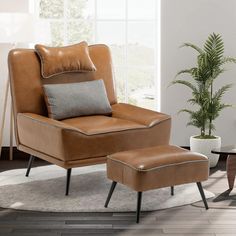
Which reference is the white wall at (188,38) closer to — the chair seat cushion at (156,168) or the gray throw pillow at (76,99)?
the gray throw pillow at (76,99)

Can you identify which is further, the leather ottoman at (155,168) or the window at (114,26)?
the window at (114,26)

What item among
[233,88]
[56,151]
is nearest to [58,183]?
[56,151]

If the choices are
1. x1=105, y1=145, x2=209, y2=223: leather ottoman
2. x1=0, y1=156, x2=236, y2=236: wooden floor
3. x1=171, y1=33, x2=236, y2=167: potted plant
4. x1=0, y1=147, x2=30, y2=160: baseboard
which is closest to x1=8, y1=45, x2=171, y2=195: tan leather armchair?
x1=105, y1=145, x2=209, y2=223: leather ottoman

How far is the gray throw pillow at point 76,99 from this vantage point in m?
5.35

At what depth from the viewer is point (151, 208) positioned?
4629 mm

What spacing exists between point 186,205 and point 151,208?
0.26 meters

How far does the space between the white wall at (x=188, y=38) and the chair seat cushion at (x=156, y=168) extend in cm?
173

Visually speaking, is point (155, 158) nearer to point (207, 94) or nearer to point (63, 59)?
point (63, 59)

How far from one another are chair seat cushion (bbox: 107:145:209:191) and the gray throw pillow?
2.98ft

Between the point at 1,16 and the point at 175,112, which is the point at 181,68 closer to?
the point at 175,112

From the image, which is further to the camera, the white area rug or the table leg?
the table leg

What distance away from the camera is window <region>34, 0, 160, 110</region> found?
6.46 metres

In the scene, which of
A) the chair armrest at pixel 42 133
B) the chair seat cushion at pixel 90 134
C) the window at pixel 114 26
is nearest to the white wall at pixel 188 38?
the window at pixel 114 26

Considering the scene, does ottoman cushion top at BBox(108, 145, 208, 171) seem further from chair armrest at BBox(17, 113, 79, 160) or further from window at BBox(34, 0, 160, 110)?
window at BBox(34, 0, 160, 110)
